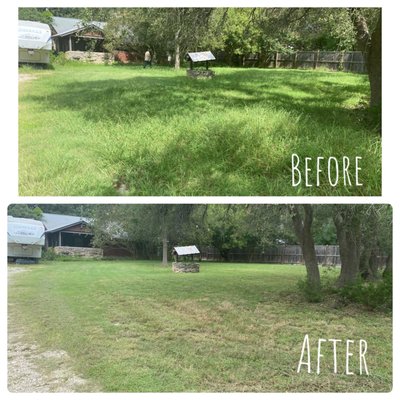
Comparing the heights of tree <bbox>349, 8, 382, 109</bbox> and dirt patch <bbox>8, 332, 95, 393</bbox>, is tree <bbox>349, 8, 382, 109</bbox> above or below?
above

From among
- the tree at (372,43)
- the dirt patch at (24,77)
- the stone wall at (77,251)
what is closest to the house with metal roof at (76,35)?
the dirt patch at (24,77)

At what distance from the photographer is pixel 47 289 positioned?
4.15 m

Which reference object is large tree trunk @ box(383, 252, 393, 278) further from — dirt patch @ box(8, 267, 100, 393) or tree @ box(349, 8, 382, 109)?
dirt patch @ box(8, 267, 100, 393)

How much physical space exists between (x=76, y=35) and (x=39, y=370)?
2.43m

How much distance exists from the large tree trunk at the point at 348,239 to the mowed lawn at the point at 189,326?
29 centimetres

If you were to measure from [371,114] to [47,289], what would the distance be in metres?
2.80

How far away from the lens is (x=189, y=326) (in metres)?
4.12

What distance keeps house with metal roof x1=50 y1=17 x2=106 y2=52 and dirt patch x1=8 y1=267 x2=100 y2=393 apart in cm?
217

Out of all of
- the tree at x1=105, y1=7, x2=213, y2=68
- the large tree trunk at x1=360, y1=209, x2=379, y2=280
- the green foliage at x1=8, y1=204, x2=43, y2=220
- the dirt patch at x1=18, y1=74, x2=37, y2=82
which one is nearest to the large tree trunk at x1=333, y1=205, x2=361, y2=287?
the large tree trunk at x1=360, y1=209, x2=379, y2=280

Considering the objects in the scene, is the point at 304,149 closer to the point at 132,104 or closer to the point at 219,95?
the point at 219,95

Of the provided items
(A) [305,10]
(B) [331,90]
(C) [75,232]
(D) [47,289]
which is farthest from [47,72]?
(B) [331,90]

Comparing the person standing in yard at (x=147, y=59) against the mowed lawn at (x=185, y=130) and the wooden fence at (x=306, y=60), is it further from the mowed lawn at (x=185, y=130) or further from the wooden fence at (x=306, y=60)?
the wooden fence at (x=306, y=60)

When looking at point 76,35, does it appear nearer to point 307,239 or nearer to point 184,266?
point 184,266

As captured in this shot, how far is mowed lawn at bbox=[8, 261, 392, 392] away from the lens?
3.97 meters
